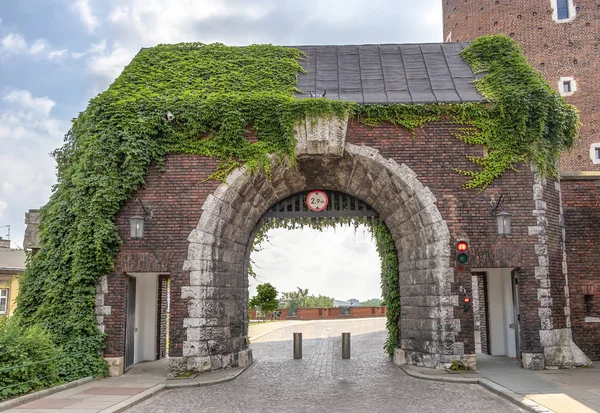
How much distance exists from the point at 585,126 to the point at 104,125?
23.7 m

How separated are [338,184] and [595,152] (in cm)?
1891

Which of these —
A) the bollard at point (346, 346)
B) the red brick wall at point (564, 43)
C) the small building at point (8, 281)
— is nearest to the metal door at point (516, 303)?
the bollard at point (346, 346)

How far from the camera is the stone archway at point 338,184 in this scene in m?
12.1

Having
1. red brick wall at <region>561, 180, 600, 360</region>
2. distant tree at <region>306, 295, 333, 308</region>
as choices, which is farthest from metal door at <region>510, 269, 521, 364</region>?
distant tree at <region>306, 295, 333, 308</region>

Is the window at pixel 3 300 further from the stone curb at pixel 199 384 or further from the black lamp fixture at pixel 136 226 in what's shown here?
the stone curb at pixel 199 384

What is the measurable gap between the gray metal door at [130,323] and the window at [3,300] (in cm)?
1709

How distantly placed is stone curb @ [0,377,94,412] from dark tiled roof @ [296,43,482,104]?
26.0ft

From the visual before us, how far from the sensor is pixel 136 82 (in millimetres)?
13891

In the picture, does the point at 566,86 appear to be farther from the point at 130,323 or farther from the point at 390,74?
the point at 130,323

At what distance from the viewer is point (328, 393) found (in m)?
10.0

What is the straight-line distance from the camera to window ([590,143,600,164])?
27.1 metres

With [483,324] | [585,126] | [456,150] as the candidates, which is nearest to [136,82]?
[456,150]

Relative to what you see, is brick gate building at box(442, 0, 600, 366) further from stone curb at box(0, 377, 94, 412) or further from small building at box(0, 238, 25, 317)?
small building at box(0, 238, 25, 317)

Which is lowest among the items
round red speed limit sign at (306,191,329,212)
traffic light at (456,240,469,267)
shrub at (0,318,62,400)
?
shrub at (0,318,62,400)
